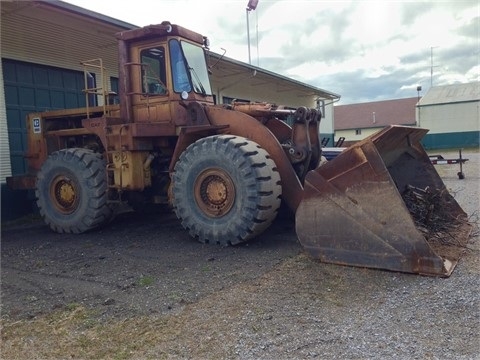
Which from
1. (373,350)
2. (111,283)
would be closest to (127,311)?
(111,283)

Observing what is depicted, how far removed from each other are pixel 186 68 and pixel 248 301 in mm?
4103

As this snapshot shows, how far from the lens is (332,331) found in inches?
129

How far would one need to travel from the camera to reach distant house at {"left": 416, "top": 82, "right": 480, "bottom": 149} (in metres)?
45.3

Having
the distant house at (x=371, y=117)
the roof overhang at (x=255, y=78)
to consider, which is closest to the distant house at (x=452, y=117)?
the distant house at (x=371, y=117)

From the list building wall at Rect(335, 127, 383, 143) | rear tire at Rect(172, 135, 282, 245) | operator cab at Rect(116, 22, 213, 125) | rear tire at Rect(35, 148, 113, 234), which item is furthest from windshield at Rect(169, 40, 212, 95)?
building wall at Rect(335, 127, 383, 143)

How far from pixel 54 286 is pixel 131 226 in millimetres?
3155

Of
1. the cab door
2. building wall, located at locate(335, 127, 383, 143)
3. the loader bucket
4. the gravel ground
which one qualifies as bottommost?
the gravel ground

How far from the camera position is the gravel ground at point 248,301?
309 cm

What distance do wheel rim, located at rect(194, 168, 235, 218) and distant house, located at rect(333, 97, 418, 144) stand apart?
50.7m

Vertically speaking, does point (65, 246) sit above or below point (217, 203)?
below

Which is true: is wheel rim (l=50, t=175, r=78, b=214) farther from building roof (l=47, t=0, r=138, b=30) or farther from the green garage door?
building roof (l=47, t=0, r=138, b=30)

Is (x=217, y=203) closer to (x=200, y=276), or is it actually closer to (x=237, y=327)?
(x=200, y=276)

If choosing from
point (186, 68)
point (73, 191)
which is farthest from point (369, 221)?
point (73, 191)

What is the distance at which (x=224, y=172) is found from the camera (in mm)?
5723
